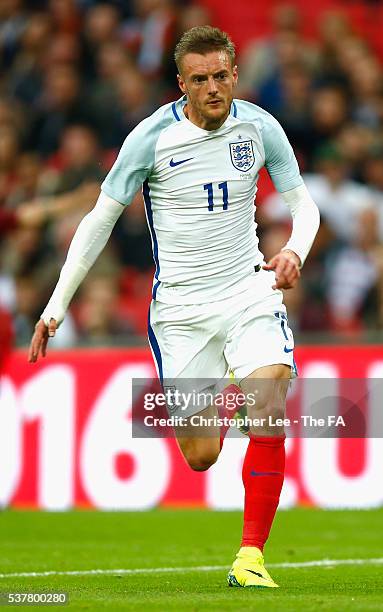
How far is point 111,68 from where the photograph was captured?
49.5 ft

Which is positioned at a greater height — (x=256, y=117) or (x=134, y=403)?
(x=256, y=117)

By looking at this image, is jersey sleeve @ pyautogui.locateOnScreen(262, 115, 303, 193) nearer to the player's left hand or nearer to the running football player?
the running football player

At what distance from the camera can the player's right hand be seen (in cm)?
649

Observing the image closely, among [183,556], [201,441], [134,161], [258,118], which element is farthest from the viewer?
[183,556]

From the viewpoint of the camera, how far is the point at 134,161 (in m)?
6.59

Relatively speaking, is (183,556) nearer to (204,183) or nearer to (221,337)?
(221,337)

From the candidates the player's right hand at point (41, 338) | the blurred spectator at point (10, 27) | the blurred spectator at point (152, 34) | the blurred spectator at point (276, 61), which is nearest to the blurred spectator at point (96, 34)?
the blurred spectator at point (152, 34)

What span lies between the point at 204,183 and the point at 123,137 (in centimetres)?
780

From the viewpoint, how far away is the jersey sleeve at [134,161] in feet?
21.6

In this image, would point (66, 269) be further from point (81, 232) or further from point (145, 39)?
point (145, 39)

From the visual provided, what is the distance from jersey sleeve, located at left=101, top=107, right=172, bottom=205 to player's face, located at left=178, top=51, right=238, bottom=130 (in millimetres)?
223

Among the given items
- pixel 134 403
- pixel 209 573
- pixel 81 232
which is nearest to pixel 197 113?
pixel 81 232

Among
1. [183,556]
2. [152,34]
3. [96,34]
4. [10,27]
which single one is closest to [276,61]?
[152,34]

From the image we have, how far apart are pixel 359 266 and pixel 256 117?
5959 millimetres
